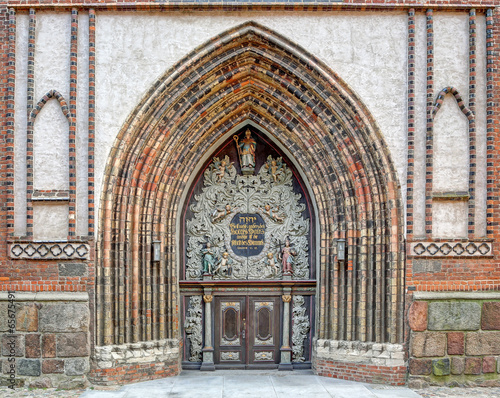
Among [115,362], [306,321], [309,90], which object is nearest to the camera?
[115,362]

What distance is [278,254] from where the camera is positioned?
9.11 metres

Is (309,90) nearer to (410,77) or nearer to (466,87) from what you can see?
(410,77)

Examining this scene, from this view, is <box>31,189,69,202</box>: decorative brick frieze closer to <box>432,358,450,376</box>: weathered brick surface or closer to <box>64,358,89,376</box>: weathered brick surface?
<box>64,358,89,376</box>: weathered brick surface

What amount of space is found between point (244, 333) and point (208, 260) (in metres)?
1.41

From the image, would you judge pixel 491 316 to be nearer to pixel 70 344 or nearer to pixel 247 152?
pixel 247 152

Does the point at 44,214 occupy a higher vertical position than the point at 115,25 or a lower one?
lower

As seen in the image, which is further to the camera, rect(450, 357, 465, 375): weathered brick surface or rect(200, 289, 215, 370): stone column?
rect(200, 289, 215, 370): stone column

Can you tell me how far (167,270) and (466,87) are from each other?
5554mm

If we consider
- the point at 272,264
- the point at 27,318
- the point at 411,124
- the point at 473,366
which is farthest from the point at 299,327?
the point at 27,318

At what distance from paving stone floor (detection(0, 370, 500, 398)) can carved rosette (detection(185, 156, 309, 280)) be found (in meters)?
1.73

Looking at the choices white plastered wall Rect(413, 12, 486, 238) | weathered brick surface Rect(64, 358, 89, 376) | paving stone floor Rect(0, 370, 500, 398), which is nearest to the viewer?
paving stone floor Rect(0, 370, 500, 398)

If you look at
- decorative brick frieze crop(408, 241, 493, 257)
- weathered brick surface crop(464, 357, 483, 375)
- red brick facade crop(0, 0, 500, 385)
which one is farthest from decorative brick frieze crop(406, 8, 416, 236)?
weathered brick surface crop(464, 357, 483, 375)

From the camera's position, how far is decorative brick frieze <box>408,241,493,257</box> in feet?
26.3

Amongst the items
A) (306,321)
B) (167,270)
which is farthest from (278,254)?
(167,270)
